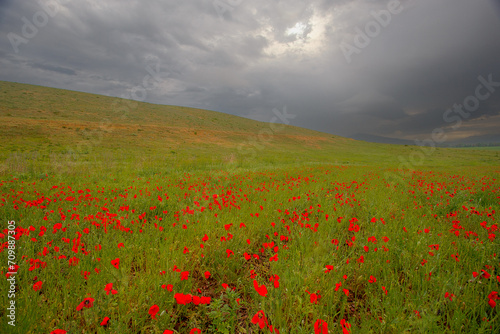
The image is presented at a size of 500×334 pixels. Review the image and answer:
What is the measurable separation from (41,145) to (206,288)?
2541cm

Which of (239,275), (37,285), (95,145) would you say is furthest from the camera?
(95,145)

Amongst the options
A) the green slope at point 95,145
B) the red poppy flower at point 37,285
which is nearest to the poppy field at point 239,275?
the red poppy flower at point 37,285

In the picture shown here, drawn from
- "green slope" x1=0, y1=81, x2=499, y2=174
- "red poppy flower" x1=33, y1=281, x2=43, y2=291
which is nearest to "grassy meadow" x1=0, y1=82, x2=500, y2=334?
"red poppy flower" x1=33, y1=281, x2=43, y2=291

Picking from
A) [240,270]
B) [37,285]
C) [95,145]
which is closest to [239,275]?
[240,270]

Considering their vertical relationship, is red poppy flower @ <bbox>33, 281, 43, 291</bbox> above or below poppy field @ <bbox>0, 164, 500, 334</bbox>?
above

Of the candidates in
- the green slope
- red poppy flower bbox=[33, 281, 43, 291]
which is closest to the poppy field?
red poppy flower bbox=[33, 281, 43, 291]

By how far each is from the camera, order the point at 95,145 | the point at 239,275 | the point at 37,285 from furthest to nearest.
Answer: the point at 95,145 → the point at 239,275 → the point at 37,285

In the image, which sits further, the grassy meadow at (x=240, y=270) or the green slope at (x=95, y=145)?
the green slope at (x=95, y=145)

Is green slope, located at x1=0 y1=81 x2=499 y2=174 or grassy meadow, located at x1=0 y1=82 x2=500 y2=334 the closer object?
grassy meadow, located at x1=0 y1=82 x2=500 y2=334

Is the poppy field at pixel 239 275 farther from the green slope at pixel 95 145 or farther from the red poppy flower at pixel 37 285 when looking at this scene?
the green slope at pixel 95 145

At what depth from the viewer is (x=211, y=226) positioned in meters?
3.72

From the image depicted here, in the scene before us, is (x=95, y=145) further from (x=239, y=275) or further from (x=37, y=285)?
(x=239, y=275)

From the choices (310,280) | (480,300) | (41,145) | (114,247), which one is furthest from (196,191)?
(41,145)

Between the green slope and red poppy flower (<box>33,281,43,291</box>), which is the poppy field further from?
the green slope
